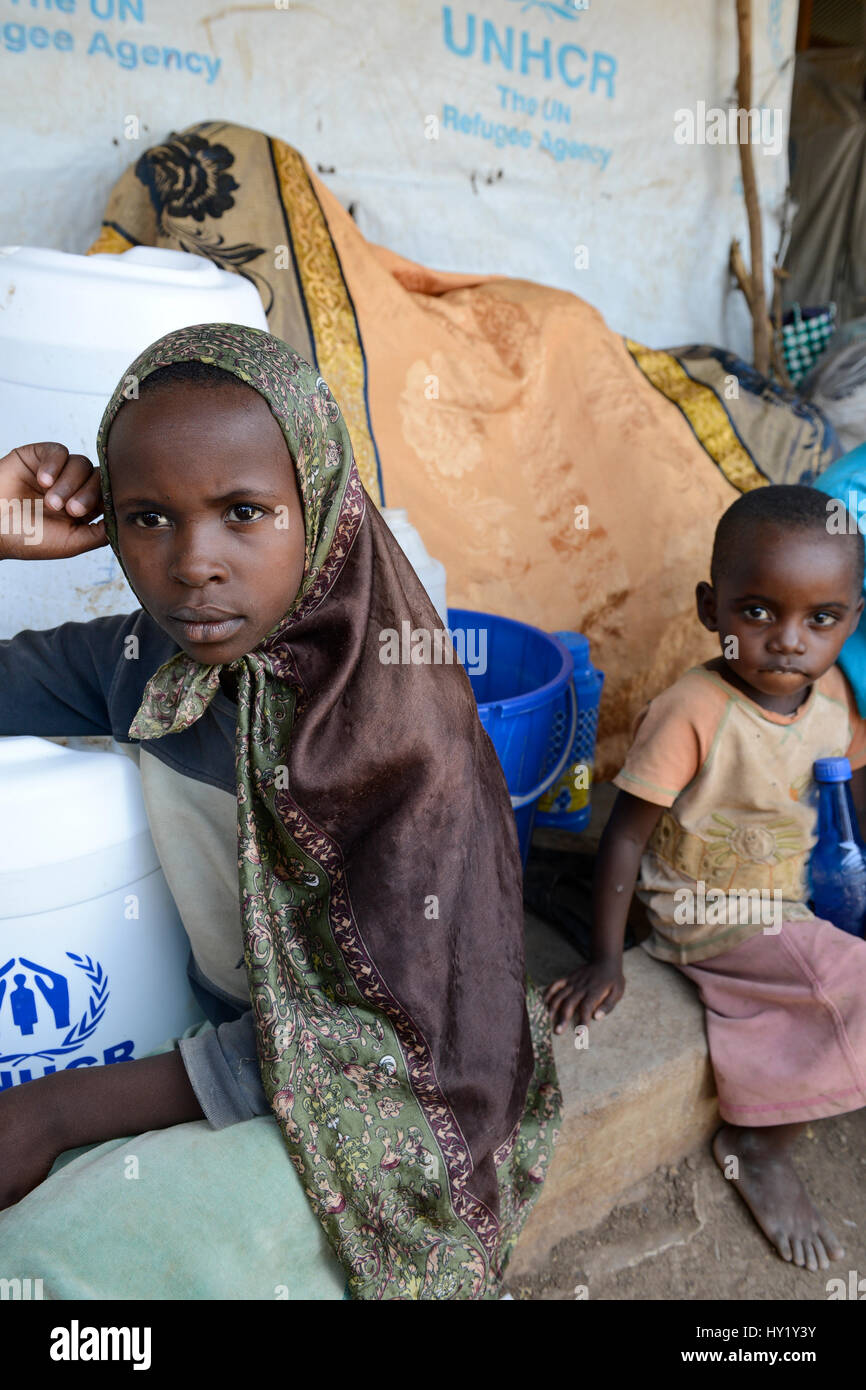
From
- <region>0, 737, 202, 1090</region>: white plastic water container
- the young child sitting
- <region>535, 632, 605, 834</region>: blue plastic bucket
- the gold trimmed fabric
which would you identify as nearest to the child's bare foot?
the young child sitting

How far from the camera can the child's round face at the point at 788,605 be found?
5.25 feet

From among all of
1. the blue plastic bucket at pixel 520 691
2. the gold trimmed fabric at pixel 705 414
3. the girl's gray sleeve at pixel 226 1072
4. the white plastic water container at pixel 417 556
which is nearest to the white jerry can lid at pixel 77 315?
the white plastic water container at pixel 417 556

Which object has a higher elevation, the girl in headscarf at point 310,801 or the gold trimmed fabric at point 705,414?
the gold trimmed fabric at point 705,414

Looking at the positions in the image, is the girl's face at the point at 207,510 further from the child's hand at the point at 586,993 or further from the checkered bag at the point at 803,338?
the checkered bag at the point at 803,338

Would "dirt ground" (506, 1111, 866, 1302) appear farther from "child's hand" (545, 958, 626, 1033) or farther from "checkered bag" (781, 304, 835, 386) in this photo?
"checkered bag" (781, 304, 835, 386)

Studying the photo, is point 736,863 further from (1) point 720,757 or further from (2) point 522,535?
(2) point 522,535

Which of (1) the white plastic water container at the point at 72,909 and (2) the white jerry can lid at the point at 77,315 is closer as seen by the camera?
(1) the white plastic water container at the point at 72,909

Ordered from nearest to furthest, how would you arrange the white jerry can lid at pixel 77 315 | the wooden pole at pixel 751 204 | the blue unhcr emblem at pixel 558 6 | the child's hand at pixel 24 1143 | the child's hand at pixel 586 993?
the child's hand at pixel 24 1143, the white jerry can lid at pixel 77 315, the child's hand at pixel 586 993, the blue unhcr emblem at pixel 558 6, the wooden pole at pixel 751 204

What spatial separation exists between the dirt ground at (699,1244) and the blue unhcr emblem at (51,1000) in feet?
2.53

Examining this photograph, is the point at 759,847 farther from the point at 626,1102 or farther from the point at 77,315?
the point at 77,315

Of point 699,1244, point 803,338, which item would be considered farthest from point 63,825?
point 803,338

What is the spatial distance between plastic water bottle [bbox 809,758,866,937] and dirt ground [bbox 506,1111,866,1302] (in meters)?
0.41

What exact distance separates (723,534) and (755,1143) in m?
1.04
